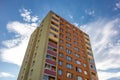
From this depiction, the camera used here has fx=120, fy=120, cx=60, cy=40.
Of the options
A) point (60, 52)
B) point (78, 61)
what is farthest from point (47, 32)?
point (78, 61)

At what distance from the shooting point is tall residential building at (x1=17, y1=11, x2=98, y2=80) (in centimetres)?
3108

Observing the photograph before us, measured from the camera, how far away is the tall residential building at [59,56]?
31.1m

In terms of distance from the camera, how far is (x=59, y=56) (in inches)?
1401

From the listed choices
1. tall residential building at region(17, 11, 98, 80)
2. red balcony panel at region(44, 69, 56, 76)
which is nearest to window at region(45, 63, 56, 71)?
tall residential building at region(17, 11, 98, 80)

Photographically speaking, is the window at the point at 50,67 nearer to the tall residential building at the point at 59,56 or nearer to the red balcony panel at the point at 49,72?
the tall residential building at the point at 59,56

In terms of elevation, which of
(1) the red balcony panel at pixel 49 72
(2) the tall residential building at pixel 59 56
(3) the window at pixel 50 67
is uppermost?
(2) the tall residential building at pixel 59 56

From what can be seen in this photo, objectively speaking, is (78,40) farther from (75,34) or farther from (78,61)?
(78,61)

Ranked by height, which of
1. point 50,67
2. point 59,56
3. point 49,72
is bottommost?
point 49,72

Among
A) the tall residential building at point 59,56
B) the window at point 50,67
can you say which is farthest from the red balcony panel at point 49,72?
the window at point 50,67

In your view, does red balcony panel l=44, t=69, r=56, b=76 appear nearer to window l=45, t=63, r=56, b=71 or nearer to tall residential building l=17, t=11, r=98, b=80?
tall residential building l=17, t=11, r=98, b=80

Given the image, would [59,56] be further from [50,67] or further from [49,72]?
[49,72]

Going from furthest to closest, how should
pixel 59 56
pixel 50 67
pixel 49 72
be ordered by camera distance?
pixel 59 56 → pixel 50 67 → pixel 49 72

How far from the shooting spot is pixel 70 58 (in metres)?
38.3

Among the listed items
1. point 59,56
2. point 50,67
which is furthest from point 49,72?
point 59,56
